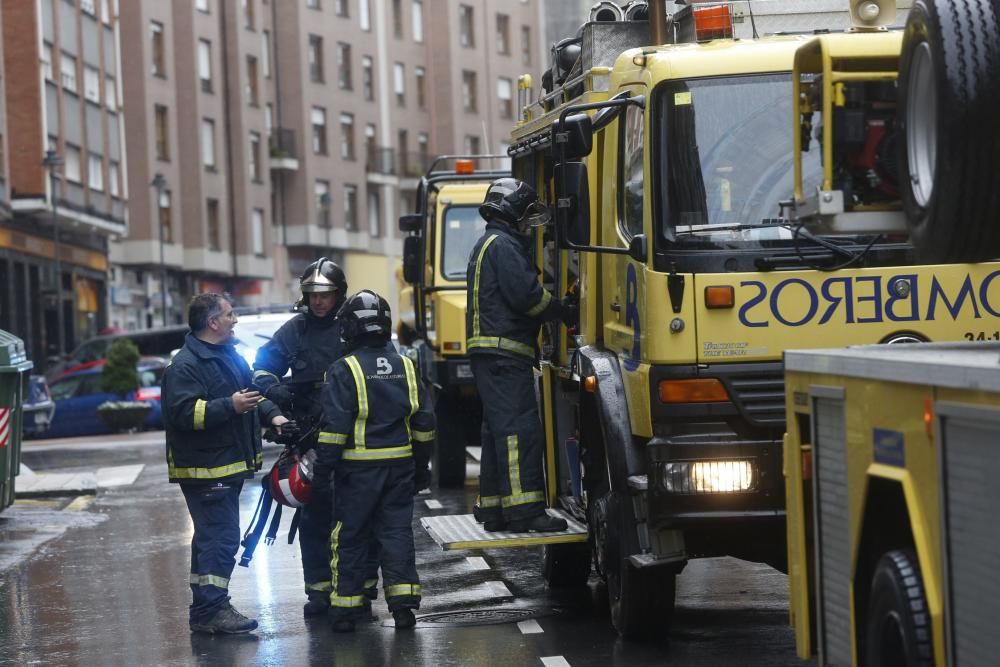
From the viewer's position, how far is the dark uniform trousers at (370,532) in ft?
31.3

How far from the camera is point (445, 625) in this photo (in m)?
9.77

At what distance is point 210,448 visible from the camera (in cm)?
992

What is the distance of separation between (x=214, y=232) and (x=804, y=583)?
5786cm

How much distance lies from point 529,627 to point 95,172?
41737mm

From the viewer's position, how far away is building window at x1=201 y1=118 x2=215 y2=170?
61781 millimetres

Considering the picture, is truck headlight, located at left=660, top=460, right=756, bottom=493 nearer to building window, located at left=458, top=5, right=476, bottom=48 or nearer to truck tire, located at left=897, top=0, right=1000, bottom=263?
truck tire, located at left=897, top=0, right=1000, bottom=263

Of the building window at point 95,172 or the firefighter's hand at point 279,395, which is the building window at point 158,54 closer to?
the building window at point 95,172

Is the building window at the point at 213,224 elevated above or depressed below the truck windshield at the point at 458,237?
above

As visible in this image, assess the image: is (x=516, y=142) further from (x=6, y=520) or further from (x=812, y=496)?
(x=6, y=520)

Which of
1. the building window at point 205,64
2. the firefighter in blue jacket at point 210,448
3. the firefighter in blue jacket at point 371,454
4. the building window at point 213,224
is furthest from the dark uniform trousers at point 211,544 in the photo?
the building window at point 213,224

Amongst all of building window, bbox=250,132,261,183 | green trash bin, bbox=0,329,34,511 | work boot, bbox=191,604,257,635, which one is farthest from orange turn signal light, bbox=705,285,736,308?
building window, bbox=250,132,261,183

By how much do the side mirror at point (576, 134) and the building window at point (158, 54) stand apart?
2016 inches

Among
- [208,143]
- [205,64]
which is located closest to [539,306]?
[205,64]

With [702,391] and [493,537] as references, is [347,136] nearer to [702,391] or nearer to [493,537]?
[493,537]
